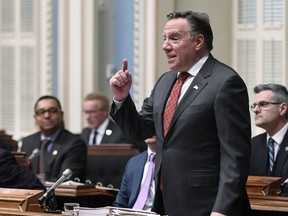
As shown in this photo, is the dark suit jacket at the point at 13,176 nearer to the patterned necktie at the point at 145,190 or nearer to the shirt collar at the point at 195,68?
the patterned necktie at the point at 145,190

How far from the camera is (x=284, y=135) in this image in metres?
6.50

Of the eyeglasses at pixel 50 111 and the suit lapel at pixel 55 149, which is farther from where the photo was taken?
the eyeglasses at pixel 50 111

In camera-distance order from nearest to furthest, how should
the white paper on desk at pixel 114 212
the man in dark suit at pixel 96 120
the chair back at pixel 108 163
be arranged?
the white paper on desk at pixel 114 212, the chair back at pixel 108 163, the man in dark suit at pixel 96 120

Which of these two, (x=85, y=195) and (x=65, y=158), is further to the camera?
(x=65, y=158)

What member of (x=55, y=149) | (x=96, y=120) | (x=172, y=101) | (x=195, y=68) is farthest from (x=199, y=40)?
(x=96, y=120)

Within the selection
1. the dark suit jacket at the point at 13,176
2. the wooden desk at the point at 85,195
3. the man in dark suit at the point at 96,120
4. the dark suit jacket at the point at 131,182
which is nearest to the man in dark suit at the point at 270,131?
the dark suit jacket at the point at 131,182

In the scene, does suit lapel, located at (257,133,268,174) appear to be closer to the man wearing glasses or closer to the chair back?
the man wearing glasses

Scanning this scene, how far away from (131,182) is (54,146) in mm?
2150

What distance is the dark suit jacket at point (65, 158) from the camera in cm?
762

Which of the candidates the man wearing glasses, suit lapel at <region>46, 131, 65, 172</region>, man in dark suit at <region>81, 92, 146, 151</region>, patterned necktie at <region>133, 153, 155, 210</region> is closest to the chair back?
suit lapel at <region>46, 131, 65, 172</region>

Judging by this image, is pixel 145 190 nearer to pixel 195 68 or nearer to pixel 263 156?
pixel 263 156

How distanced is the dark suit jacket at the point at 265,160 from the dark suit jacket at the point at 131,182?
87 centimetres

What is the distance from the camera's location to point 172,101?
4492 mm

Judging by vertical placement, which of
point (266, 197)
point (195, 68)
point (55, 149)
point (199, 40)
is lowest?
point (55, 149)
